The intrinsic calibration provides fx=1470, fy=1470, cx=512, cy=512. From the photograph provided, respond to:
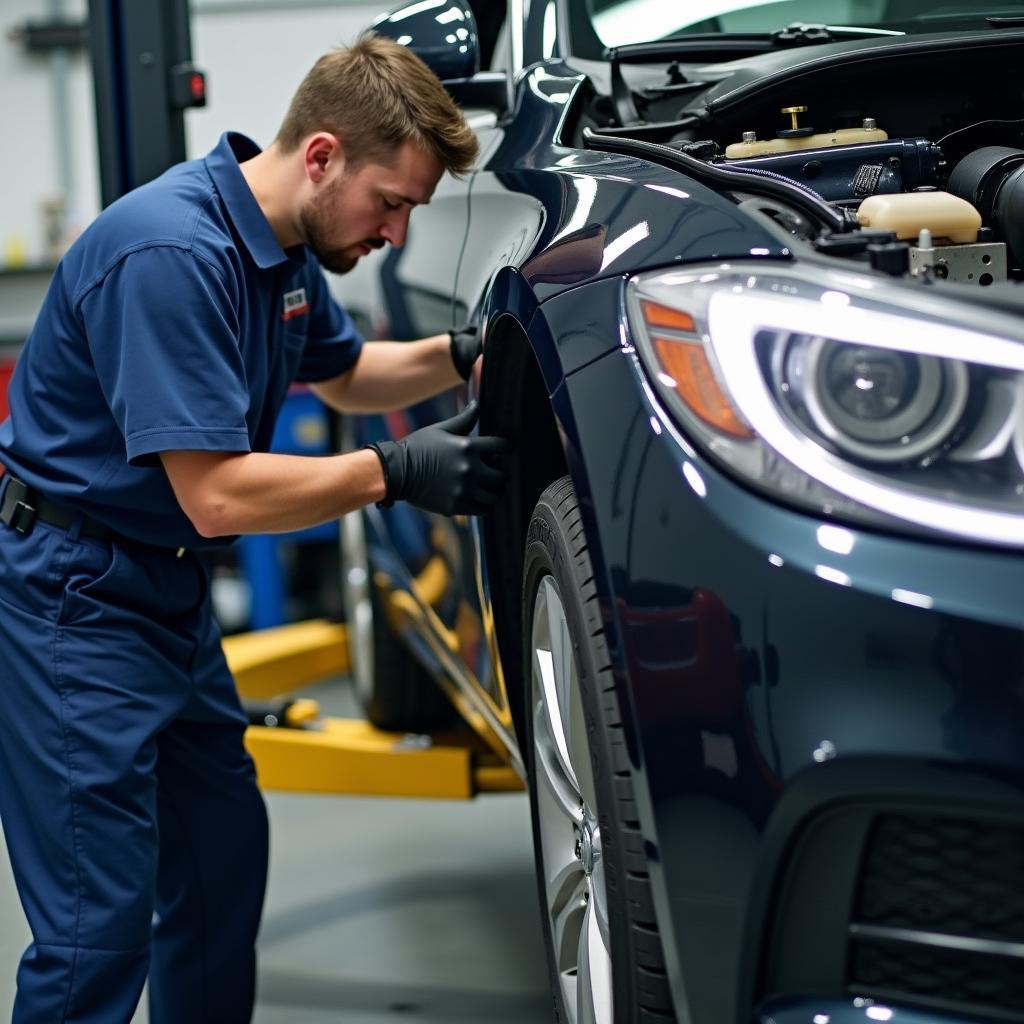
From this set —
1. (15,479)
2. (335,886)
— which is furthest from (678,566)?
(335,886)

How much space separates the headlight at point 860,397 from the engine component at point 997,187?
406 mm

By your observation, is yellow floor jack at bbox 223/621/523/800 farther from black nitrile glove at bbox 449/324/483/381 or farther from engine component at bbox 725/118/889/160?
engine component at bbox 725/118/889/160

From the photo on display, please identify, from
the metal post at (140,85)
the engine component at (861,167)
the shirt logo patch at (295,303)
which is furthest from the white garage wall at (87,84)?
the engine component at (861,167)

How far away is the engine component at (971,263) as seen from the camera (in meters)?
1.29

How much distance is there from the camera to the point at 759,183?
126cm

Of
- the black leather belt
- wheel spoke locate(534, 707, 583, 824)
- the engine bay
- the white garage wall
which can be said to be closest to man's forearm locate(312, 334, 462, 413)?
the engine bay

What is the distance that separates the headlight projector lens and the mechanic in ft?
2.05

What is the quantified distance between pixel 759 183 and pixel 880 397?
33 cm

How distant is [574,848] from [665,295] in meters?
0.62

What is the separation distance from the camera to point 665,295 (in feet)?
3.65

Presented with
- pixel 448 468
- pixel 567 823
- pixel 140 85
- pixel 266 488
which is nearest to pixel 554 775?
pixel 567 823

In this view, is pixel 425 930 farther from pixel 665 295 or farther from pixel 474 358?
pixel 665 295

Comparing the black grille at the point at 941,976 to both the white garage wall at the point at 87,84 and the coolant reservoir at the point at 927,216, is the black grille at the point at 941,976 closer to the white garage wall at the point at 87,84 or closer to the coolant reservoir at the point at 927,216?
the coolant reservoir at the point at 927,216

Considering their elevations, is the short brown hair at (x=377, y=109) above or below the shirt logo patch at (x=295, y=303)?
above
